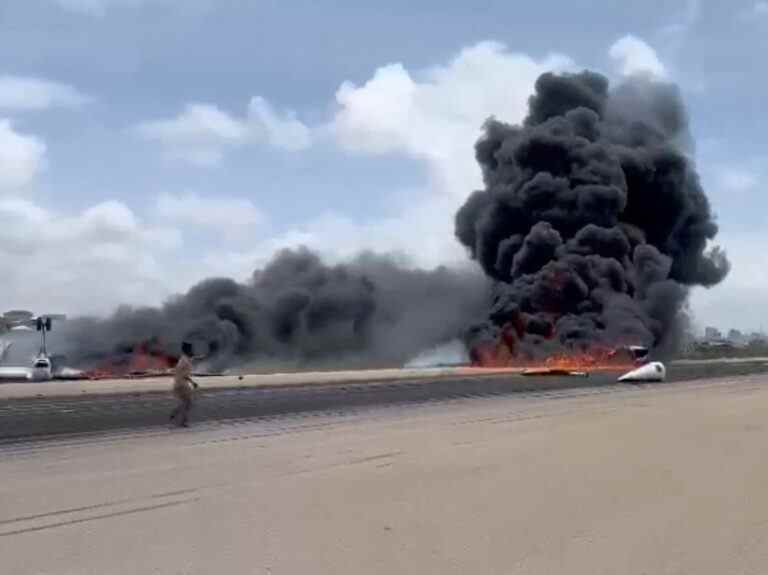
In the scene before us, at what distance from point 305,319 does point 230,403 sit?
42.4 m

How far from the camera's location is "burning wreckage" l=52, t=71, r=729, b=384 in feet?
222

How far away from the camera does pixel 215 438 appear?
20.9 m

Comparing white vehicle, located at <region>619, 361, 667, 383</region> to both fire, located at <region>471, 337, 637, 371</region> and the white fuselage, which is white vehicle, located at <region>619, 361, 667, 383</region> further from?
the white fuselage

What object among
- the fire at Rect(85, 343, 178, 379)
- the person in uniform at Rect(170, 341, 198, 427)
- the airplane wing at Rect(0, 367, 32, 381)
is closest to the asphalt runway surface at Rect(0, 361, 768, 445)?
the person in uniform at Rect(170, 341, 198, 427)

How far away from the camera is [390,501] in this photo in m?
12.4

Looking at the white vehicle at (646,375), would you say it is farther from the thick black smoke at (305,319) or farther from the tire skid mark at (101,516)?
the tire skid mark at (101,516)

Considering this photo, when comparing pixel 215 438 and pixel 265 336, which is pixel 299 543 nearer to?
pixel 215 438

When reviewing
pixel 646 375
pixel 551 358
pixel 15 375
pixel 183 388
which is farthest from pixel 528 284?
pixel 183 388

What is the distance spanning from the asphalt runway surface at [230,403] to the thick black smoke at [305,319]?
23.8 metres

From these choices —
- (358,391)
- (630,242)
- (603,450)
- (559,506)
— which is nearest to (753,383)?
(358,391)

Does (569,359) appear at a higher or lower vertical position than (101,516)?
higher

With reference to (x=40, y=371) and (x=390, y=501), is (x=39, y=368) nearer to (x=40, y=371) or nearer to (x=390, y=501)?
(x=40, y=371)

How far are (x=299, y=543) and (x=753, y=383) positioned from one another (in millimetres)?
42800

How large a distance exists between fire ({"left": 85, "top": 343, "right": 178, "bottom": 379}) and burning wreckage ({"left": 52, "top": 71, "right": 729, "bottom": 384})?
0.46 ft
